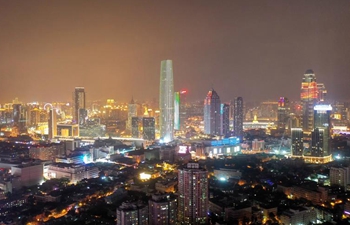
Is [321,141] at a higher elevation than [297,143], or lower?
higher

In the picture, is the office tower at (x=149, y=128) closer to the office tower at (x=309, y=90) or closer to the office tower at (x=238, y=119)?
the office tower at (x=238, y=119)

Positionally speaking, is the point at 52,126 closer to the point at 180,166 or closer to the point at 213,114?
the point at 213,114

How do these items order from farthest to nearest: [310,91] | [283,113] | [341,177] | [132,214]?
[283,113], [310,91], [341,177], [132,214]

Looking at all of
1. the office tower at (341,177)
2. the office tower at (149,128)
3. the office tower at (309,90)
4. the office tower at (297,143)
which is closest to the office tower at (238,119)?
the office tower at (309,90)

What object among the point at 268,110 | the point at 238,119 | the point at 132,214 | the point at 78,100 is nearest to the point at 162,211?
the point at 132,214

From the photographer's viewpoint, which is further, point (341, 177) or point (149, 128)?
point (149, 128)

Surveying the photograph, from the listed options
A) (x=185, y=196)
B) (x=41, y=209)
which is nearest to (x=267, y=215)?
(x=185, y=196)

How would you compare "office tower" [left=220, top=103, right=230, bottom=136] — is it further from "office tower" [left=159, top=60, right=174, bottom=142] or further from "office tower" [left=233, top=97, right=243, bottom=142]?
"office tower" [left=159, top=60, right=174, bottom=142]
